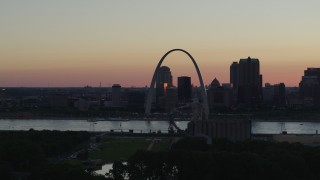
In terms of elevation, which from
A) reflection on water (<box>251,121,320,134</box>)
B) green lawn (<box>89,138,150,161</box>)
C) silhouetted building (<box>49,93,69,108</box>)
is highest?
silhouetted building (<box>49,93,69,108</box>)

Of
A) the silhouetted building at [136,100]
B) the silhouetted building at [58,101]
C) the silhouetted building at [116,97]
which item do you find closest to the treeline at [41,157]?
the silhouetted building at [136,100]

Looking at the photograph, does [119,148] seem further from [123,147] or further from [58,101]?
[58,101]

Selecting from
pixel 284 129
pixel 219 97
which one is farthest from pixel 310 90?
pixel 284 129

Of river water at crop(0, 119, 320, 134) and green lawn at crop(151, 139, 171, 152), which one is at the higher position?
river water at crop(0, 119, 320, 134)

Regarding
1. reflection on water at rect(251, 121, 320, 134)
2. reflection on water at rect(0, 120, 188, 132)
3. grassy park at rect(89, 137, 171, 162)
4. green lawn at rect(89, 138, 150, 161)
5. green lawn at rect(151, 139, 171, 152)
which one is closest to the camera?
green lawn at rect(89, 138, 150, 161)

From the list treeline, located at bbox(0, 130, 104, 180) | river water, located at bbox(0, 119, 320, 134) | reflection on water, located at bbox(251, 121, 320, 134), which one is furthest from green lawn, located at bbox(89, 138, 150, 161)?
reflection on water, located at bbox(251, 121, 320, 134)

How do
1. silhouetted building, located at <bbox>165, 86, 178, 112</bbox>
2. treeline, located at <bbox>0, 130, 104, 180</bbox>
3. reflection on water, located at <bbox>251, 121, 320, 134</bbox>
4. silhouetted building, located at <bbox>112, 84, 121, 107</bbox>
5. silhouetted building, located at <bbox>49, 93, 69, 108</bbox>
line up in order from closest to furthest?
treeline, located at <bbox>0, 130, 104, 180</bbox>
reflection on water, located at <bbox>251, 121, 320, 134</bbox>
silhouetted building, located at <bbox>165, 86, 178, 112</bbox>
silhouetted building, located at <bbox>49, 93, 69, 108</bbox>
silhouetted building, located at <bbox>112, 84, 121, 107</bbox>

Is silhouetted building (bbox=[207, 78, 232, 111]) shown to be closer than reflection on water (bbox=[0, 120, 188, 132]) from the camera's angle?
No

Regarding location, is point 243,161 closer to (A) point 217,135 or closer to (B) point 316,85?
(A) point 217,135

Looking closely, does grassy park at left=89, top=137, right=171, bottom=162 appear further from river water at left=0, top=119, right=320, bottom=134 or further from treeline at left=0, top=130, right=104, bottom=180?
river water at left=0, top=119, right=320, bottom=134
